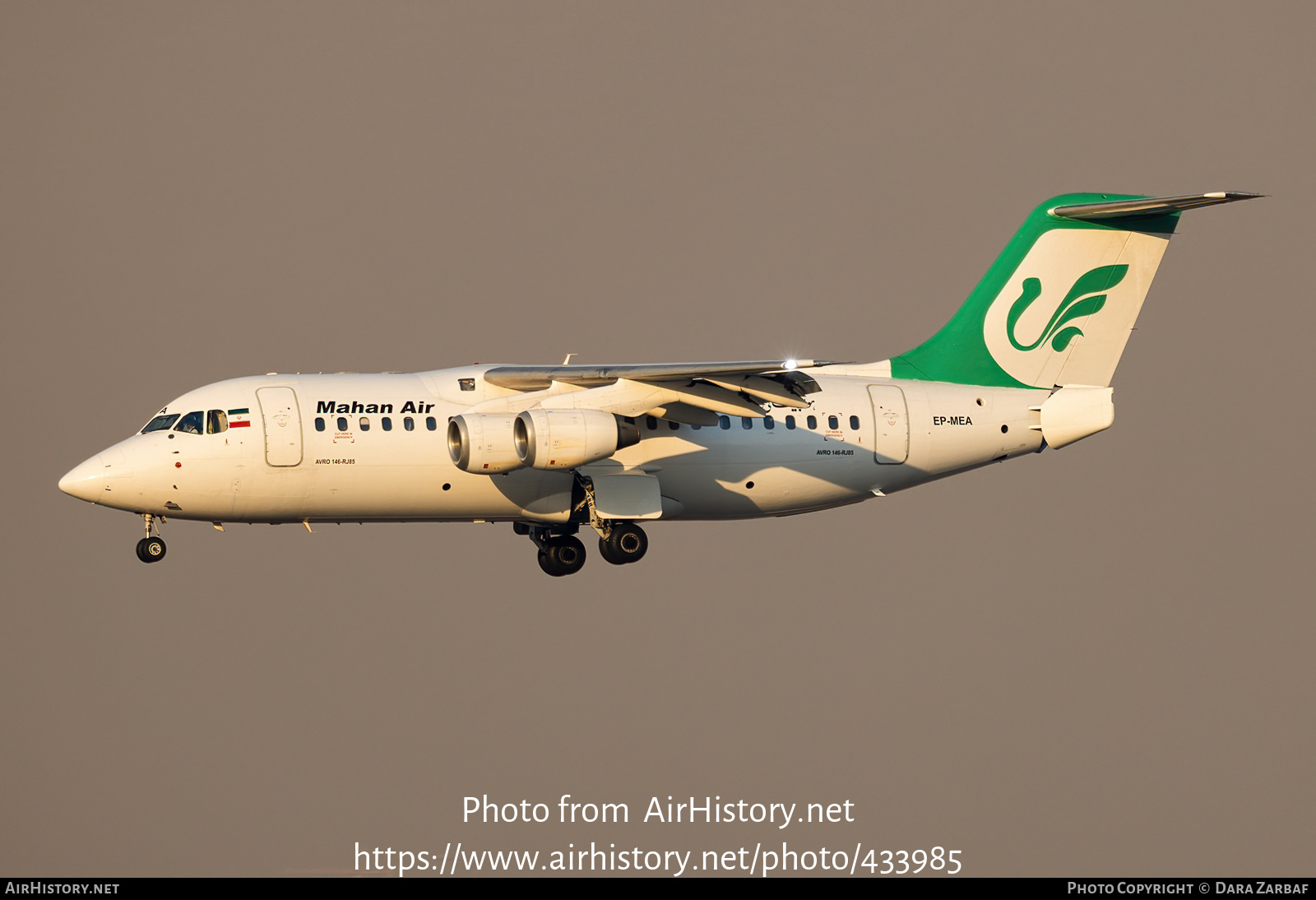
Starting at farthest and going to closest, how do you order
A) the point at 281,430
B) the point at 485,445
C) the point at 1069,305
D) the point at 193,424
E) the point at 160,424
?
the point at 1069,305, the point at 160,424, the point at 193,424, the point at 281,430, the point at 485,445

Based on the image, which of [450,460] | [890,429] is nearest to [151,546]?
[450,460]

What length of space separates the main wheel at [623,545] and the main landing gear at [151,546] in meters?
5.34

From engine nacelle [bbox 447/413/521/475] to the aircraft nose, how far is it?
420 cm

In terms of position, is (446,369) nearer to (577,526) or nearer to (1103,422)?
(577,526)

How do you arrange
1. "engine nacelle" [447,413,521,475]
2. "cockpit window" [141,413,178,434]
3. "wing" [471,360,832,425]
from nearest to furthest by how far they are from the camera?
"engine nacelle" [447,413,521,475] < "wing" [471,360,832,425] < "cockpit window" [141,413,178,434]

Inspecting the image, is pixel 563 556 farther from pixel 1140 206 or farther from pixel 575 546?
pixel 1140 206

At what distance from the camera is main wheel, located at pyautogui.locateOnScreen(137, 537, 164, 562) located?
2208 centimetres

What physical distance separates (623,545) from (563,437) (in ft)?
7.59

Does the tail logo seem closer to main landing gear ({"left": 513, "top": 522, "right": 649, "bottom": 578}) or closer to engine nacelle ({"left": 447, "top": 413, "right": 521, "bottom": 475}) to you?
main landing gear ({"left": 513, "top": 522, "right": 649, "bottom": 578})

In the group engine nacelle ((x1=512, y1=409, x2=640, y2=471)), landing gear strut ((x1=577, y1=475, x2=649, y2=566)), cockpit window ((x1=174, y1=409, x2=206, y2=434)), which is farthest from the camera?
landing gear strut ((x1=577, y1=475, x2=649, y2=566))

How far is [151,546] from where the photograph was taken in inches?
870

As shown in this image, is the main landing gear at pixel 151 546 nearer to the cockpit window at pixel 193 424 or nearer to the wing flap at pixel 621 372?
the cockpit window at pixel 193 424

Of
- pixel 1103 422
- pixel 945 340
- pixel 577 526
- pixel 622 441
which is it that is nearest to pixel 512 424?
pixel 622 441

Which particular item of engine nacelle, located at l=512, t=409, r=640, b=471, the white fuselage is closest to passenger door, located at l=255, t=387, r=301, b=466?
the white fuselage
